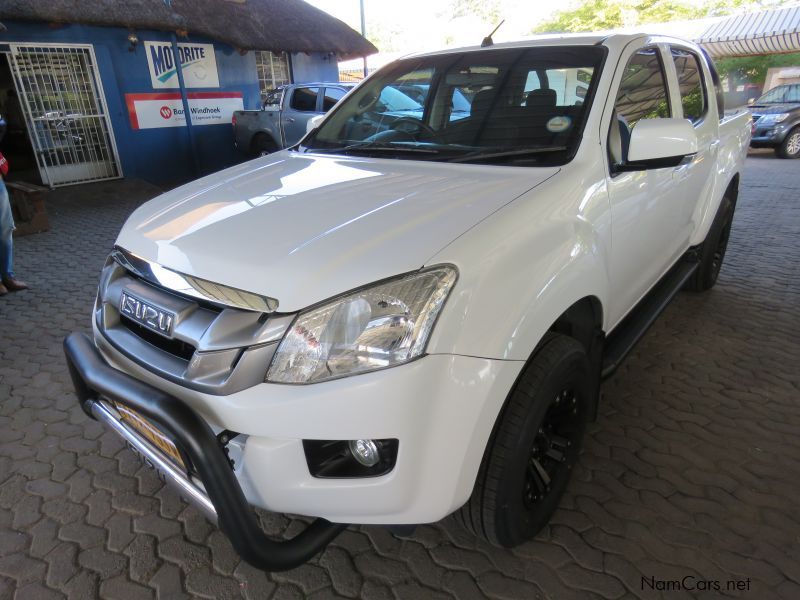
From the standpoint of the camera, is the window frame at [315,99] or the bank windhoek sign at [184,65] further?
the bank windhoek sign at [184,65]

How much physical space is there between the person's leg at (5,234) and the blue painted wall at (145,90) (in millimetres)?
5803

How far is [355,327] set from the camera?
1426mm

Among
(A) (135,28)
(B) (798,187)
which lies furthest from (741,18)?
(A) (135,28)

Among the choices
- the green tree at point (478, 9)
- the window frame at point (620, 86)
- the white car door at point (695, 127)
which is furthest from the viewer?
the green tree at point (478, 9)

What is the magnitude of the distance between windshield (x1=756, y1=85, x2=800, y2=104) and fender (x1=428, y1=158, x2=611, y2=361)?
15249 mm

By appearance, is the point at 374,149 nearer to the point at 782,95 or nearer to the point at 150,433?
the point at 150,433

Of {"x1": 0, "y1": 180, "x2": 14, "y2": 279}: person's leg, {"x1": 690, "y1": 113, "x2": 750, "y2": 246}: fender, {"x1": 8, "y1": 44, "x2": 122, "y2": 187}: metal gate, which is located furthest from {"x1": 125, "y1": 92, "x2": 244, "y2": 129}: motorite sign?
{"x1": 690, "y1": 113, "x2": 750, "y2": 246}: fender

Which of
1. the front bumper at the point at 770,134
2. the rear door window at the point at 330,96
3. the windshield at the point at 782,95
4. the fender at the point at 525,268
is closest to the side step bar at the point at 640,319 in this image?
the fender at the point at 525,268

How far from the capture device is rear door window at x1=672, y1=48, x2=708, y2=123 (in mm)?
3071

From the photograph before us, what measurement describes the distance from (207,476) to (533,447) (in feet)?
3.55

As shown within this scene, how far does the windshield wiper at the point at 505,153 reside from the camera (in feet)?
6.88

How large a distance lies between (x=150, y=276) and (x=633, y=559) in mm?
1990

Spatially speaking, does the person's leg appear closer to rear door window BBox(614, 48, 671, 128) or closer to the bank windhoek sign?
rear door window BBox(614, 48, 671, 128)

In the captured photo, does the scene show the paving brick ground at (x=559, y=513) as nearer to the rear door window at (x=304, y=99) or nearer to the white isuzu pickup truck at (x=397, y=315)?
the white isuzu pickup truck at (x=397, y=315)
